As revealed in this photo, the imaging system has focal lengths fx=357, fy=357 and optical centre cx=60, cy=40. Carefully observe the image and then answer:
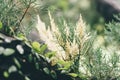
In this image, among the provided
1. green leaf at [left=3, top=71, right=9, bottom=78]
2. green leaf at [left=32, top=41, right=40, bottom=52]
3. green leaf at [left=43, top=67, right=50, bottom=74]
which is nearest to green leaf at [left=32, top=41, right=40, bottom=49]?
green leaf at [left=32, top=41, right=40, bottom=52]

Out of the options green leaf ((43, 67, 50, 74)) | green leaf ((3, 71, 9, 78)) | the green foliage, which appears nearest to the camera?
green leaf ((3, 71, 9, 78))

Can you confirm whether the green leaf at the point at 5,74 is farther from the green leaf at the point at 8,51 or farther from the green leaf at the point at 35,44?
the green leaf at the point at 35,44

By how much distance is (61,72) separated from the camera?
9.89 ft

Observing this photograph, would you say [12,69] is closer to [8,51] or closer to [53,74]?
[8,51]

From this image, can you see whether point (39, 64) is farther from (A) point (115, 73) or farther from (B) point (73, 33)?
(A) point (115, 73)

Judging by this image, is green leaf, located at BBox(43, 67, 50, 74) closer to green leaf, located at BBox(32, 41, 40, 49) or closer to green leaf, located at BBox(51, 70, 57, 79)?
green leaf, located at BBox(51, 70, 57, 79)

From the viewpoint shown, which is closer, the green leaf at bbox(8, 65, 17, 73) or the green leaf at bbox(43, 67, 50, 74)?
the green leaf at bbox(8, 65, 17, 73)

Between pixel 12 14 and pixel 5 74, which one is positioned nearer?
pixel 5 74

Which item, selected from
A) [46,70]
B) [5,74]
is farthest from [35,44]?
[5,74]

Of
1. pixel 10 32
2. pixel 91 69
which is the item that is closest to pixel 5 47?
pixel 10 32

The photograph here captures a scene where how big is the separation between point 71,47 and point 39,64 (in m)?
0.32

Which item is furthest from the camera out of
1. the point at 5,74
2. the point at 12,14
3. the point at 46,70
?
the point at 12,14

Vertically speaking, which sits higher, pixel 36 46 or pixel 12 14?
pixel 12 14

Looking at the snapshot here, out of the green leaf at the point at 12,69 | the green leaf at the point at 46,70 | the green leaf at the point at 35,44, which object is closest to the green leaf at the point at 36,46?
the green leaf at the point at 35,44
